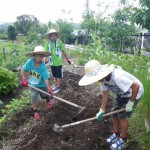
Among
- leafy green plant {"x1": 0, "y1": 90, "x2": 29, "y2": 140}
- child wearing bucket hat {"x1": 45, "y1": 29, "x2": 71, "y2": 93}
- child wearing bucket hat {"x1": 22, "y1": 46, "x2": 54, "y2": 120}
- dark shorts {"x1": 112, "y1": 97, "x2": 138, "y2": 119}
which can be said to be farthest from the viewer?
child wearing bucket hat {"x1": 45, "y1": 29, "x2": 71, "y2": 93}

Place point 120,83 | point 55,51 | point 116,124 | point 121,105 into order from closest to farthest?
point 120,83, point 121,105, point 116,124, point 55,51

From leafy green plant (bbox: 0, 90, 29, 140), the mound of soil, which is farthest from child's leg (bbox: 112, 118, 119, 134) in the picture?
leafy green plant (bbox: 0, 90, 29, 140)

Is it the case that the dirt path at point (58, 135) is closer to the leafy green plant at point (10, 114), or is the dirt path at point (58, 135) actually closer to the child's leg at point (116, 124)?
the leafy green plant at point (10, 114)

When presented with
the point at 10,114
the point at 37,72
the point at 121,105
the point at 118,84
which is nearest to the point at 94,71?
the point at 118,84

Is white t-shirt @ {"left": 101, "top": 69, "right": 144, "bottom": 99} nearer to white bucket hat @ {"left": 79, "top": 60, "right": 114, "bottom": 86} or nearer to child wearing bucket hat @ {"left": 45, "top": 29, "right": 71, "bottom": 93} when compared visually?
white bucket hat @ {"left": 79, "top": 60, "right": 114, "bottom": 86}

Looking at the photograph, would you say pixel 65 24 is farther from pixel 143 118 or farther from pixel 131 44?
pixel 143 118

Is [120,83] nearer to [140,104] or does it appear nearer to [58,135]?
[140,104]

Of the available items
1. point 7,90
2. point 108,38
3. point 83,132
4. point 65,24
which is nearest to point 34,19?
point 65,24

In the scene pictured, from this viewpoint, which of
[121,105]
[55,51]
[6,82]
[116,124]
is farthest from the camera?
[6,82]

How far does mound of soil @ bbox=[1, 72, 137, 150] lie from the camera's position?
3541 mm

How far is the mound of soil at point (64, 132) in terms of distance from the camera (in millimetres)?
3541

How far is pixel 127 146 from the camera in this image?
3.46 meters

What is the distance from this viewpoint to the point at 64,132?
378 centimetres

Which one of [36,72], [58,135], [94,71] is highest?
[94,71]
